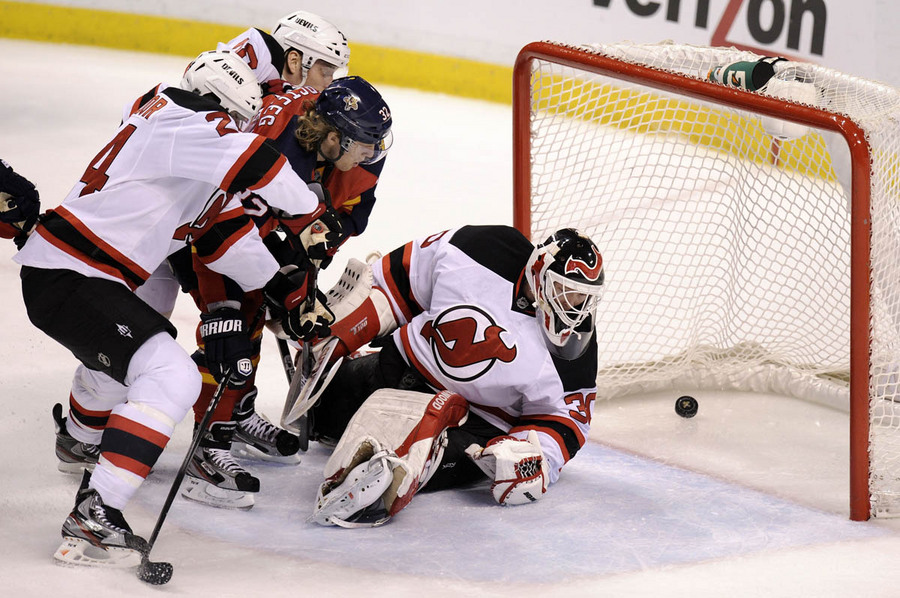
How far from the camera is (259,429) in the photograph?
325cm

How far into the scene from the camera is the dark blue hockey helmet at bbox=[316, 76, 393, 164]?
298 centimetres

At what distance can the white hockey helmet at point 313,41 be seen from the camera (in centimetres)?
385

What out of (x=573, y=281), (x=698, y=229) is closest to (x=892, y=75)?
(x=698, y=229)

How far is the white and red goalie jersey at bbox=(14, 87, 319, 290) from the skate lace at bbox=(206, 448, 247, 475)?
22.2 inches

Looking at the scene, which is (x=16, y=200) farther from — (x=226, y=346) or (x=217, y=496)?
(x=217, y=496)

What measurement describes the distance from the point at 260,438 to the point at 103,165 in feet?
3.14

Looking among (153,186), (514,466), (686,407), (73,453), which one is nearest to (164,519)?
(73,453)

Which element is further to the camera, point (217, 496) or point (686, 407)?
point (686, 407)

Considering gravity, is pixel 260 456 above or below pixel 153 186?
below

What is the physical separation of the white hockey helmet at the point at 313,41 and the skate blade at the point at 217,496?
61.1 inches

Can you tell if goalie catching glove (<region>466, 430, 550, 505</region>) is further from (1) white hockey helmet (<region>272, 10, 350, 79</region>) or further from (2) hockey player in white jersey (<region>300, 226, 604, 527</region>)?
(1) white hockey helmet (<region>272, 10, 350, 79</region>)

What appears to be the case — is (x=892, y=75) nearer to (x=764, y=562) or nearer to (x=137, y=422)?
(x=764, y=562)

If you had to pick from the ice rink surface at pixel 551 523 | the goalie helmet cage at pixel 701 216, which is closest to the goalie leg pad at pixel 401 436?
the ice rink surface at pixel 551 523

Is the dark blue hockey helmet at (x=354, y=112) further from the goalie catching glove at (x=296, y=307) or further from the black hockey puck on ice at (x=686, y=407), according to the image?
the black hockey puck on ice at (x=686, y=407)
